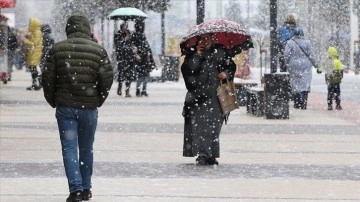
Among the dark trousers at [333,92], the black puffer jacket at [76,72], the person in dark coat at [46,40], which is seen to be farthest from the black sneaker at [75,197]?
the person in dark coat at [46,40]

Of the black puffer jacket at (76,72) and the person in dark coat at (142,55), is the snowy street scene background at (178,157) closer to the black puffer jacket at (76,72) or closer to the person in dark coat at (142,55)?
the black puffer jacket at (76,72)

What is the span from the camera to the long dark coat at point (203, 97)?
12.0 metres

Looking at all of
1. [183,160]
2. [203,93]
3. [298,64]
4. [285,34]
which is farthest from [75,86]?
[285,34]

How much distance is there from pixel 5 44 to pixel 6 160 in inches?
653

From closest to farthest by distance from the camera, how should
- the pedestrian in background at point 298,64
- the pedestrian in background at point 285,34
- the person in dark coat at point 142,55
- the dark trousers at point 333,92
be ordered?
the dark trousers at point 333,92
the pedestrian in background at point 298,64
the pedestrian in background at point 285,34
the person in dark coat at point 142,55

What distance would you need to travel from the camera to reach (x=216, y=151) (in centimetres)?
1188

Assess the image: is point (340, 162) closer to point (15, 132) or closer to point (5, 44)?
point (15, 132)

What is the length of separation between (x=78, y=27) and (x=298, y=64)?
44.3ft

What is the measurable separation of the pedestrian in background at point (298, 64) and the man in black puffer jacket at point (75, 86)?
1311 centimetres

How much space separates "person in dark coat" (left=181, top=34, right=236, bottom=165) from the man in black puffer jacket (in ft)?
9.26

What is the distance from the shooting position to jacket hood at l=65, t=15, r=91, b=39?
9250mm

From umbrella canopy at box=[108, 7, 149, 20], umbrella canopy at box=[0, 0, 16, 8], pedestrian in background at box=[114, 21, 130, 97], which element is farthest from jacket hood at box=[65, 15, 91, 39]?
umbrella canopy at box=[108, 7, 149, 20]

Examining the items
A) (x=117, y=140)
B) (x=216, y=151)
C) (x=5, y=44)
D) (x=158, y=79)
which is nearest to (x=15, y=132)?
(x=117, y=140)

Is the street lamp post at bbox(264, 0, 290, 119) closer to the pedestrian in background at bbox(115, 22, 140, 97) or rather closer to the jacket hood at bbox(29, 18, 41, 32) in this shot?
the pedestrian in background at bbox(115, 22, 140, 97)
